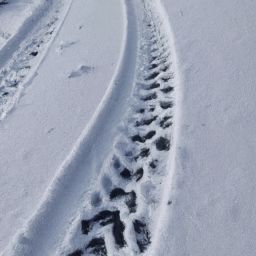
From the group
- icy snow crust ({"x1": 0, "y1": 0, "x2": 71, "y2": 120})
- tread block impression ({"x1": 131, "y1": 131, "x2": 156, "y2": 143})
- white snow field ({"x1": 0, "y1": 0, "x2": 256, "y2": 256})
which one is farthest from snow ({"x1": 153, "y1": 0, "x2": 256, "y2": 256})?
icy snow crust ({"x1": 0, "y1": 0, "x2": 71, "y2": 120})

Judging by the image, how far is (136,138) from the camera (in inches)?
118

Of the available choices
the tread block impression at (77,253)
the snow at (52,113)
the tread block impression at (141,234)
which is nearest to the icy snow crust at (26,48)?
the snow at (52,113)

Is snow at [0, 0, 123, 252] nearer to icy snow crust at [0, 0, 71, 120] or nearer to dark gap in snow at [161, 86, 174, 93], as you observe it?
icy snow crust at [0, 0, 71, 120]

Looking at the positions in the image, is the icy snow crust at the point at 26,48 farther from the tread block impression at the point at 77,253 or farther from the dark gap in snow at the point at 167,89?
the tread block impression at the point at 77,253

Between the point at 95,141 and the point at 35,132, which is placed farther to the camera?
the point at 35,132

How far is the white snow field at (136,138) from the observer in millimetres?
2307

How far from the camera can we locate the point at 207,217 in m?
2.23

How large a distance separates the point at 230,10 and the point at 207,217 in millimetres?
2338

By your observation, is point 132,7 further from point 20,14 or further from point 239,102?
point 239,102

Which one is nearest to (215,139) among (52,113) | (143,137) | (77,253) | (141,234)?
(143,137)

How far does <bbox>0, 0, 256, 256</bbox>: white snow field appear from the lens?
2307 millimetres

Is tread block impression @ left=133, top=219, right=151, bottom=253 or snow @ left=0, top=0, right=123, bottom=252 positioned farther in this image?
snow @ left=0, top=0, right=123, bottom=252

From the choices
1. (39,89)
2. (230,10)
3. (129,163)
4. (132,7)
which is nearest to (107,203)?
(129,163)

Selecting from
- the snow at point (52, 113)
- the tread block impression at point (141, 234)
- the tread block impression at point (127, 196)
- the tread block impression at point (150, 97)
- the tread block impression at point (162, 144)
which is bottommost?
the tread block impression at point (141, 234)
